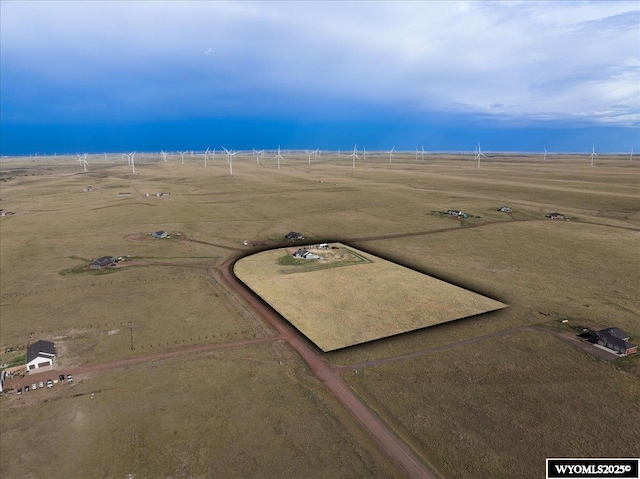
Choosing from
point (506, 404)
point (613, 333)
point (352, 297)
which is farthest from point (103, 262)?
point (613, 333)

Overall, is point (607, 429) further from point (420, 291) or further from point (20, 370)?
point (20, 370)

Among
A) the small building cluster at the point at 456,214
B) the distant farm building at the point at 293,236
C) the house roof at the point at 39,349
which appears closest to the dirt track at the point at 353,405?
the house roof at the point at 39,349

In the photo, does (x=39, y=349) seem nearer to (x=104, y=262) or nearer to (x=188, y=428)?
(x=188, y=428)

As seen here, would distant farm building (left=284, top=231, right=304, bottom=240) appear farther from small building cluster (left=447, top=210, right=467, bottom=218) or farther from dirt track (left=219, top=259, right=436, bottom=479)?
small building cluster (left=447, top=210, right=467, bottom=218)

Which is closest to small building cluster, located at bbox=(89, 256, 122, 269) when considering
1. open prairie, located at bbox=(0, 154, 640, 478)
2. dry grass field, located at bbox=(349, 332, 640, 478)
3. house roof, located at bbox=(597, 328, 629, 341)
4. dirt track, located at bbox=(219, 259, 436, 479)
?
open prairie, located at bbox=(0, 154, 640, 478)

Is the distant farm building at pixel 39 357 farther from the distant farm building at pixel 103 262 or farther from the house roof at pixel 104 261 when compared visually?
the house roof at pixel 104 261

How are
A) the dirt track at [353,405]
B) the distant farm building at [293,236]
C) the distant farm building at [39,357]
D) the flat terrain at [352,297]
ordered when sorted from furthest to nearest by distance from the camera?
the distant farm building at [293,236] → the flat terrain at [352,297] → the distant farm building at [39,357] → the dirt track at [353,405]

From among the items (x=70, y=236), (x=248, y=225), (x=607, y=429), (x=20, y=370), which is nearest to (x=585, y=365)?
(x=607, y=429)
